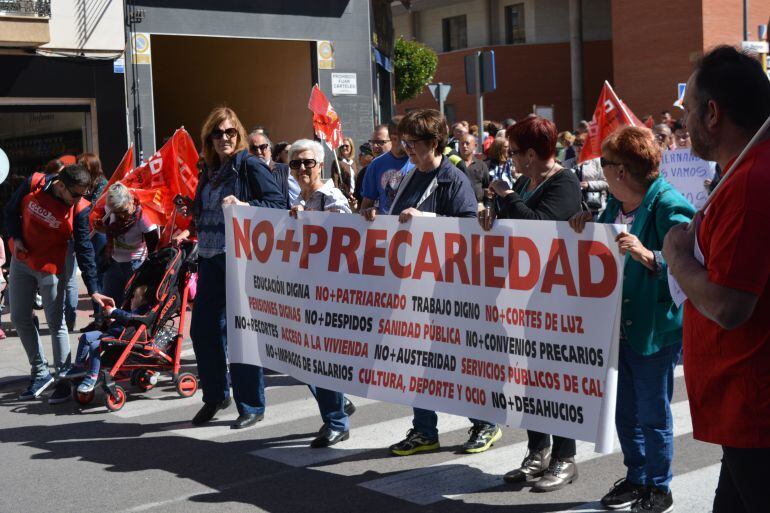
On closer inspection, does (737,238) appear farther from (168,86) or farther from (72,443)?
(168,86)

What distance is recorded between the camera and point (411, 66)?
39219 mm

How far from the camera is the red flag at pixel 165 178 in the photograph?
386 inches

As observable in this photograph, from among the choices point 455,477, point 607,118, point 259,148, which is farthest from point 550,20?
point 455,477

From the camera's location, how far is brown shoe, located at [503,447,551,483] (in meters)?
5.57

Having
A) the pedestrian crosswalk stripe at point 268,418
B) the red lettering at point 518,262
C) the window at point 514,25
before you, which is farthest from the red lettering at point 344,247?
the window at point 514,25

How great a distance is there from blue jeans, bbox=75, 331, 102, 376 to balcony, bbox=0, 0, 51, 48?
9.99 metres

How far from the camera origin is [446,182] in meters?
6.10

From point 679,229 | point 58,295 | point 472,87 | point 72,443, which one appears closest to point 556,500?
point 679,229

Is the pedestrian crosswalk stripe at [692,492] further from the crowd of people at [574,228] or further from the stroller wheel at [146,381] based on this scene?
the stroller wheel at [146,381]

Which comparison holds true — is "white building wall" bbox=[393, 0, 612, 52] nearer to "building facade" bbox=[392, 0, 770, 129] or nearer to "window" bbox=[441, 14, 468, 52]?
"building facade" bbox=[392, 0, 770, 129]

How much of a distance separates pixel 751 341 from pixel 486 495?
2820 mm

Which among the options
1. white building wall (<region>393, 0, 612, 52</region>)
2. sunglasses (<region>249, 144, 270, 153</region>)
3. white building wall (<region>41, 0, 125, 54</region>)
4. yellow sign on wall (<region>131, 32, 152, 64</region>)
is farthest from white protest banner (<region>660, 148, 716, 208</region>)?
white building wall (<region>393, 0, 612, 52</region>)

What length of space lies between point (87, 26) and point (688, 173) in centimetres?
1062

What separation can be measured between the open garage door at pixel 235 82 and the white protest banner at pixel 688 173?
9202mm
